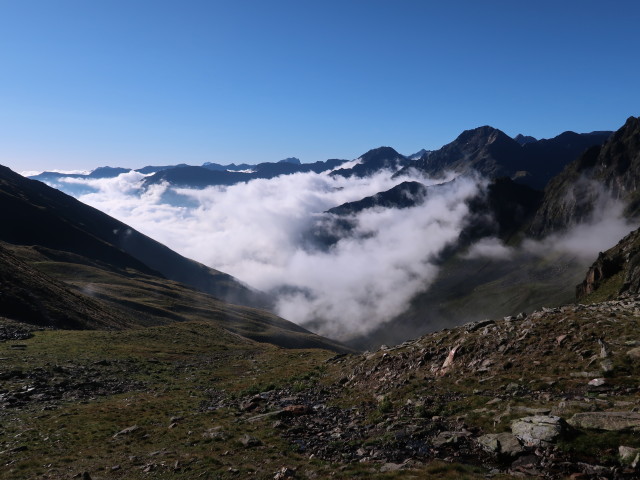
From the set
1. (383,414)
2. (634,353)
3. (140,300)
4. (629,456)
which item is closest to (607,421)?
(629,456)

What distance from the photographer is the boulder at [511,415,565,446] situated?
17.3 metres

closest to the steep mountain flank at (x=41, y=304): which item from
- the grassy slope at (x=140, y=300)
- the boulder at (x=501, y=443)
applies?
the grassy slope at (x=140, y=300)

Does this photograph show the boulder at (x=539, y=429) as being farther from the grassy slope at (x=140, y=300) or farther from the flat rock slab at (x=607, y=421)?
the grassy slope at (x=140, y=300)

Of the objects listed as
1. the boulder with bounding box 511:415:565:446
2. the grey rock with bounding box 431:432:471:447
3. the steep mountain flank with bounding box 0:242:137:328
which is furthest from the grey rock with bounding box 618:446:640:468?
the steep mountain flank with bounding box 0:242:137:328

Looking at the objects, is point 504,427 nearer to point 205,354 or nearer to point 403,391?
point 403,391

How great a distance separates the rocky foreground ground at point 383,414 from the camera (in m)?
17.6

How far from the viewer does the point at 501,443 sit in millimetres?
18078

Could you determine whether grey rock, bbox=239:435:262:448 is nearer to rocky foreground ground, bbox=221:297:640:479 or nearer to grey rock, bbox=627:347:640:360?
rocky foreground ground, bbox=221:297:640:479

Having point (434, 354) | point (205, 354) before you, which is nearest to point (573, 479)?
point (434, 354)

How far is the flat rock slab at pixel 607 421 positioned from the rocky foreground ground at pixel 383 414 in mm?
64

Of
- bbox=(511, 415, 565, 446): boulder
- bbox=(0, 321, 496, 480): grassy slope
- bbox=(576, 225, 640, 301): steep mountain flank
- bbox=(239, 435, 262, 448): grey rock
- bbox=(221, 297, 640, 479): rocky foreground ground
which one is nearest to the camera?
bbox=(221, 297, 640, 479): rocky foreground ground

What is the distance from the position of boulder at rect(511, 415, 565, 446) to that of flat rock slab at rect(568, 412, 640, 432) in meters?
0.91

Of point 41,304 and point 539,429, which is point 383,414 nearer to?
point 539,429

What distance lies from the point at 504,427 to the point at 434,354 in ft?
47.2
